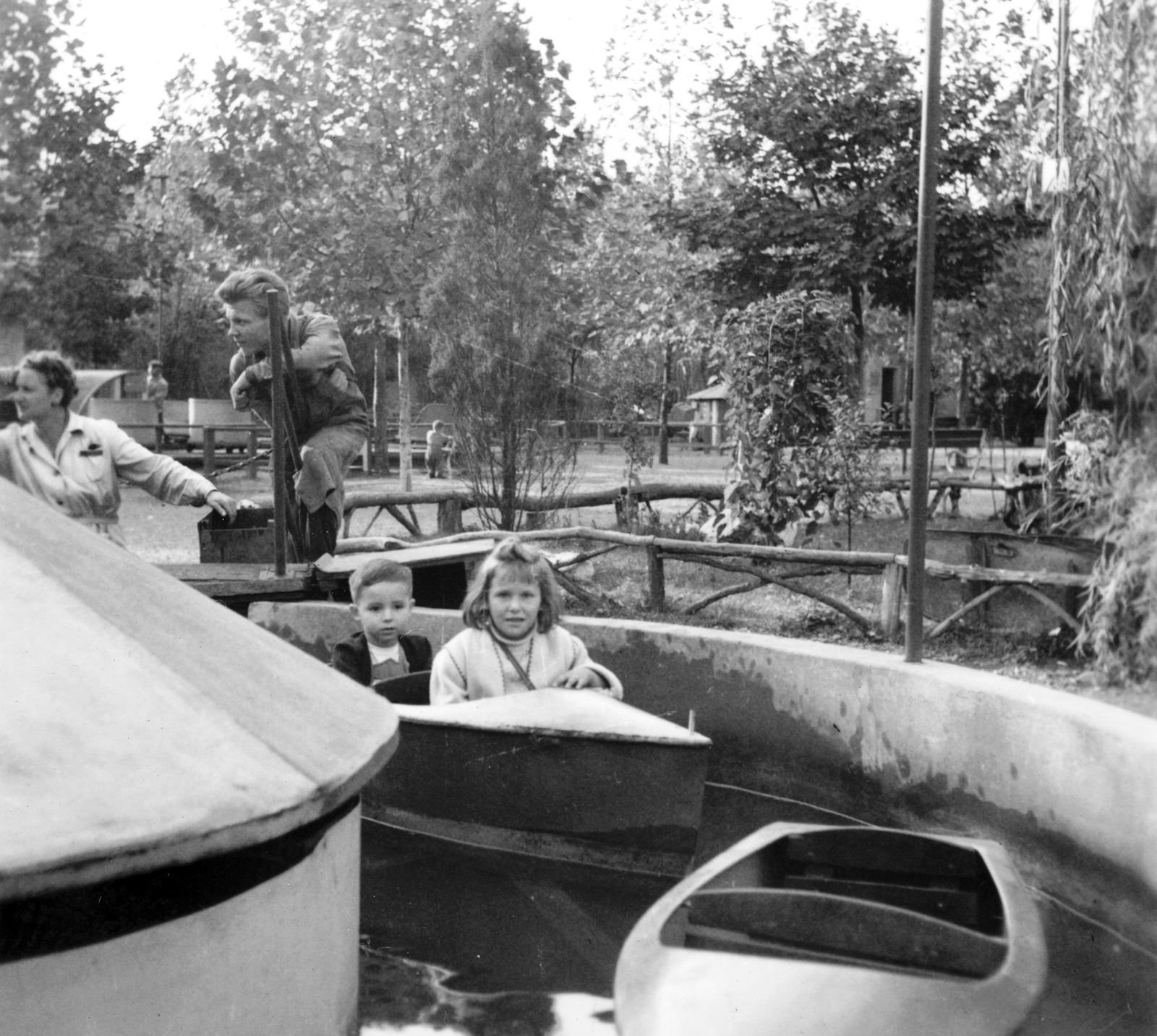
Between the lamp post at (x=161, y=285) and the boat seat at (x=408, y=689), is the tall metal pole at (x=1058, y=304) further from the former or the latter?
the lamp post at (x=161, y=285)

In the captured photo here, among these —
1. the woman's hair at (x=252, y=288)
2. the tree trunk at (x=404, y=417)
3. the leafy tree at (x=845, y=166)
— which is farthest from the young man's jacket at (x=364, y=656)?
the leafy tree at (x=845, y=166)

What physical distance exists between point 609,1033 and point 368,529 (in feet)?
27.4

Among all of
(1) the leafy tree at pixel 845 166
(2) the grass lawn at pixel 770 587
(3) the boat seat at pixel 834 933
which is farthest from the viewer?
(1) the leafy tree at pixel 845 166

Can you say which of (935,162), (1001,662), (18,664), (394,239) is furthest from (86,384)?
(18,664)

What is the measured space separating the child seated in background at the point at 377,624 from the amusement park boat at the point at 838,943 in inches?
74.3

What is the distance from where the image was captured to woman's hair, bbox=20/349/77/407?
12.8 ft

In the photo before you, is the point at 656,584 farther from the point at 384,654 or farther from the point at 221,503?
the point at 221,503

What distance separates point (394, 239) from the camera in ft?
38.9

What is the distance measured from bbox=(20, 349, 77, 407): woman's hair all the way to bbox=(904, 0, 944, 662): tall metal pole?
7.58 feet

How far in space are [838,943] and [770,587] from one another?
Answer: 5.72m

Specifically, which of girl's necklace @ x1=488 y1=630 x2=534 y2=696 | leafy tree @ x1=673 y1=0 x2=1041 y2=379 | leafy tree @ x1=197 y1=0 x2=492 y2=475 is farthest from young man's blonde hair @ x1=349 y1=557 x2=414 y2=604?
leafy tree @ x1=673 y1=0 x2=1041 y2=379

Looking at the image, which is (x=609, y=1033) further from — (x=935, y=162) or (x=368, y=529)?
(x=368, y=529)

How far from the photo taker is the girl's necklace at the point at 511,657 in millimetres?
4301

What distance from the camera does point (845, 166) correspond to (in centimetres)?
1416
